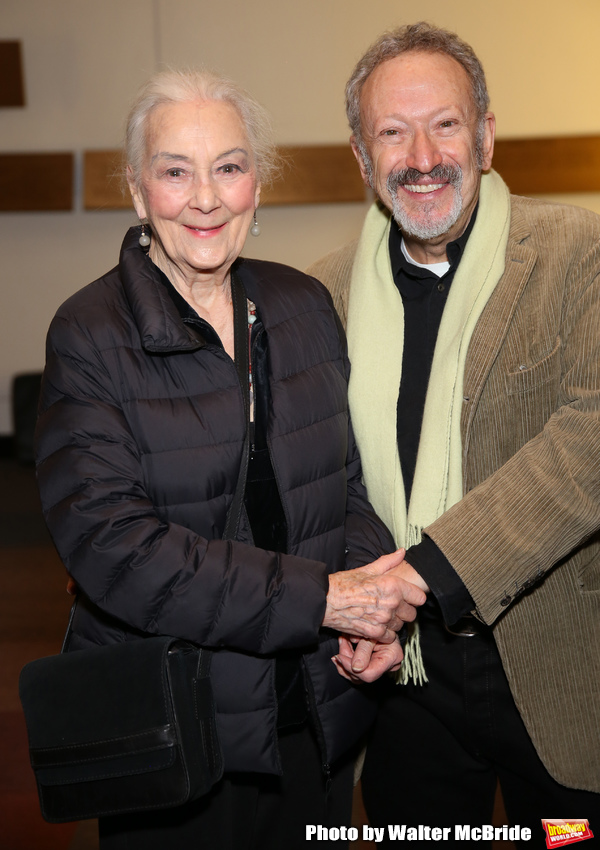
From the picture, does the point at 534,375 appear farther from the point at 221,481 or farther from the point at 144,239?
the point at 144,239

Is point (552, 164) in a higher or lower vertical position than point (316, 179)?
higher

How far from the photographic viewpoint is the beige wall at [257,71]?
6.04m

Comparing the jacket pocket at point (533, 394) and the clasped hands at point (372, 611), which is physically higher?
the jacket pocket at point (533, 394)

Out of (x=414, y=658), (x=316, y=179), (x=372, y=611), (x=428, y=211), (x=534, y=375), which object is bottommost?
(x=414, y=658)

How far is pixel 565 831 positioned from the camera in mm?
1814

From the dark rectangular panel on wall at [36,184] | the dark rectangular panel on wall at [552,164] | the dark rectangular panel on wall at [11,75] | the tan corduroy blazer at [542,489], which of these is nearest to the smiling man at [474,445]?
the tan corduroy blazer at [542,489]

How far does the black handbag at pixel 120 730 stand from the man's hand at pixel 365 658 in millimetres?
309

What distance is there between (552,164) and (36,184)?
13.0 feet

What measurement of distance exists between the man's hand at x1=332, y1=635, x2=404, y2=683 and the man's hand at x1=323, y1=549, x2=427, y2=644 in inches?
1.4

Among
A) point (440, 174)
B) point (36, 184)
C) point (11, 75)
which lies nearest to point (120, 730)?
point (440, 174)

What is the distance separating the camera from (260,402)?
1.69 meters

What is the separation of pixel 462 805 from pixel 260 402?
1.08 meters

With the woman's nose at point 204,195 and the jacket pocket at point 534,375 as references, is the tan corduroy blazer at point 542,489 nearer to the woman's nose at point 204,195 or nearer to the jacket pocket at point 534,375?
the jacket pocket at point 534,375

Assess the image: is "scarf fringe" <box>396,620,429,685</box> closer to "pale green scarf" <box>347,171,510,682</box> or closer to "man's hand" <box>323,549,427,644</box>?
"pale green scarf" <box>347,171,510,682</box>
